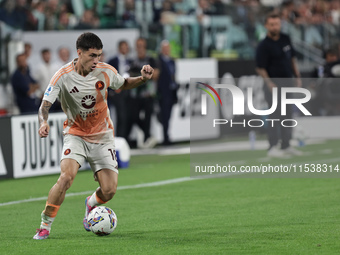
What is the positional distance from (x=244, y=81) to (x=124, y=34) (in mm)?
3476

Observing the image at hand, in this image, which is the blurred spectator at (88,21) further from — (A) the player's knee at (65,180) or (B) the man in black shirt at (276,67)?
(A) the player's knee at (65,180)

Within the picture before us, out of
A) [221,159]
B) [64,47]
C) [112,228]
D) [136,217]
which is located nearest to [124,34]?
[64,47]

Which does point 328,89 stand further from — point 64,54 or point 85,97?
point 85,97

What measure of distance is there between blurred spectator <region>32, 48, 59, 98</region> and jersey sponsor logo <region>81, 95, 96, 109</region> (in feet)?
31.1

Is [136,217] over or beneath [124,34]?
beneath

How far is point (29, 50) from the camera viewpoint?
17.5m

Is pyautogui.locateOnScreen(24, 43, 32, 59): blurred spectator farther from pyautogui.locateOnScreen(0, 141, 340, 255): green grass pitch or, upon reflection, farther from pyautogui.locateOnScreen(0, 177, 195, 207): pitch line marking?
pyautogui.locateOnScreen(0, 177, 195, 207): pitch line marking

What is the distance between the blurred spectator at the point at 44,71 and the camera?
17.6 meters

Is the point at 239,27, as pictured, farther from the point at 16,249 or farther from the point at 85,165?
the point at 16,249

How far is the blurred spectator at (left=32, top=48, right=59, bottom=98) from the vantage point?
1764 cm

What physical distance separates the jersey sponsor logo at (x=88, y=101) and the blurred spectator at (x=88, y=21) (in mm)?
11327

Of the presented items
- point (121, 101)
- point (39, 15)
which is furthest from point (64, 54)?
point (39, 15)

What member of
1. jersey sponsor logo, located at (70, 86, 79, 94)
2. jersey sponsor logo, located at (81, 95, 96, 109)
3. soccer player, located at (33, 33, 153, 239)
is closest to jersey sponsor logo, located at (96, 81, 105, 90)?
soccer player, located at (33, 33, 153, 239)

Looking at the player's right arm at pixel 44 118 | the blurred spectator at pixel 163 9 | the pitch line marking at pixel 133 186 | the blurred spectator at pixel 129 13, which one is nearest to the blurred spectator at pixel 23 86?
the blurred spectator at pixel 129 13
